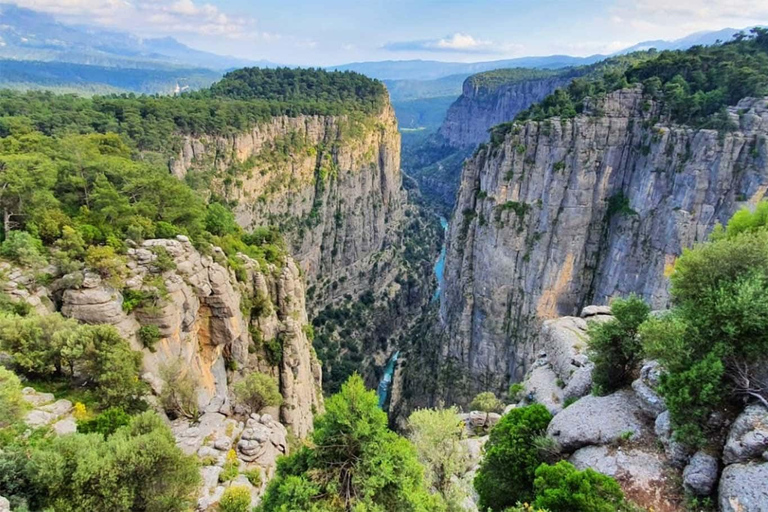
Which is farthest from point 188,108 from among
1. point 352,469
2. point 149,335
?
point 352,469

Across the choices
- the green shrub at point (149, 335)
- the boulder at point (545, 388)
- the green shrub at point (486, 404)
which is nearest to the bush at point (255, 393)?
the green shrub at point (149, 335)

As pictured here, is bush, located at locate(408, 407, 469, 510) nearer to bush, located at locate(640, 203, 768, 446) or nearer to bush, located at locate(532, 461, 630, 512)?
bush, located at locate(532, 461, 630, 512)

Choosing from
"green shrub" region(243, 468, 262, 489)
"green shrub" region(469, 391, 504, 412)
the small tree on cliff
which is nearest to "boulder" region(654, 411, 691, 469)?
the small tree on cliff

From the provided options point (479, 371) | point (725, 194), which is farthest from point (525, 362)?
point (725, 194)

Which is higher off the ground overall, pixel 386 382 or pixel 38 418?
pixel 38 418

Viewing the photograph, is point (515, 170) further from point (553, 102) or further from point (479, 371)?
point (479, 371)

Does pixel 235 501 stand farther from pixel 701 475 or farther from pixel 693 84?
pixel 693 84
